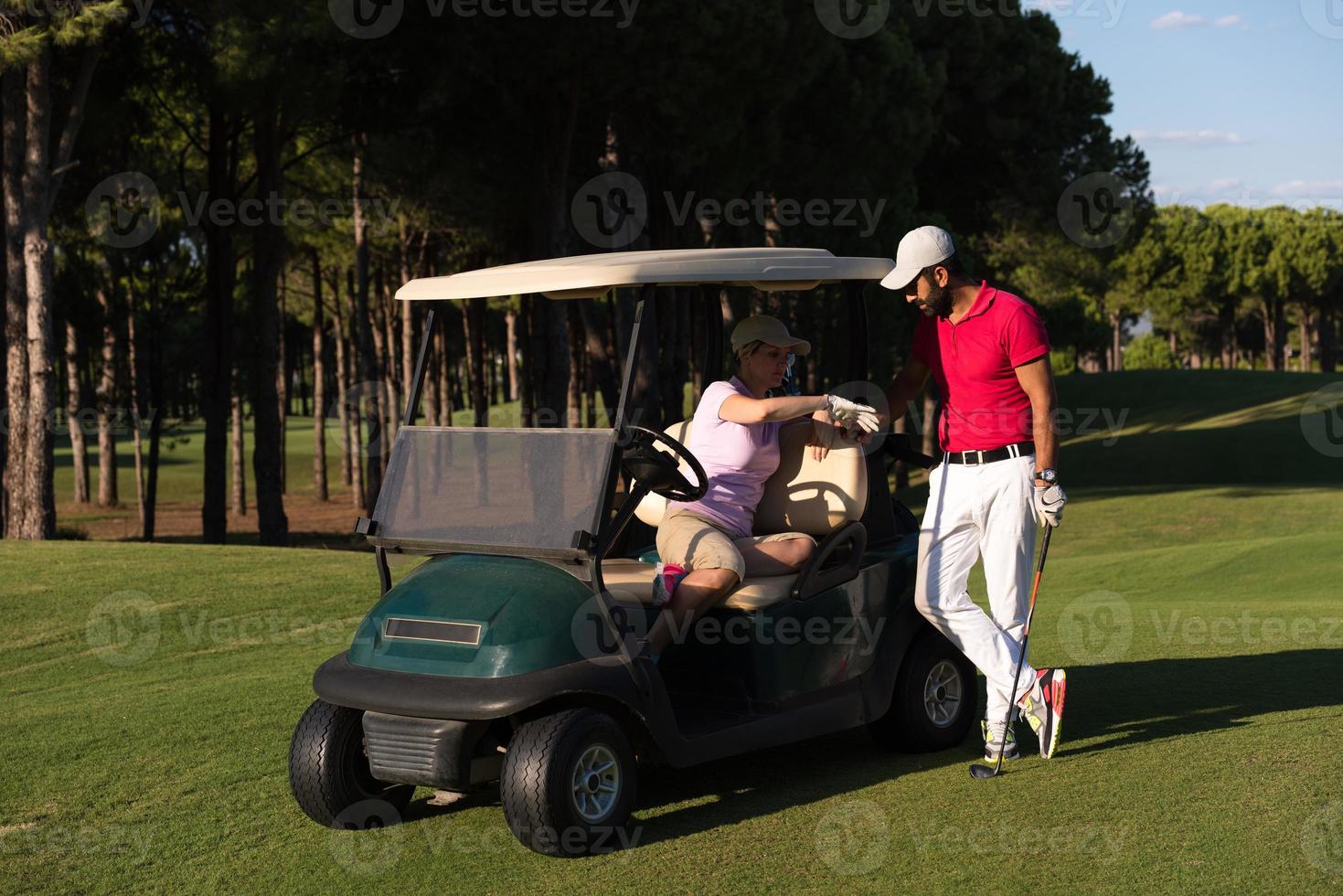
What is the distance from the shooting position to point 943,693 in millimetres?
6465

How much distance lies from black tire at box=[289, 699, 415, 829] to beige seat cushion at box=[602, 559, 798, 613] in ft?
3.47

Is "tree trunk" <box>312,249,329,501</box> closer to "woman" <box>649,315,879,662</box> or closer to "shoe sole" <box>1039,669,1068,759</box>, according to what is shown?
"woman" <box>649,315,879,662</box>

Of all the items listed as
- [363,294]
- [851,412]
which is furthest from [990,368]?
[363,294]

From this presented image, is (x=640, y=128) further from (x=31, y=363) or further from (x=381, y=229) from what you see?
(x=31, y=363)

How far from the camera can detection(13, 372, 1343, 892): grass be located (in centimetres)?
467

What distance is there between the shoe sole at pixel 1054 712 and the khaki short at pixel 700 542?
3.72ft

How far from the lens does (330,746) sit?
5.28 m

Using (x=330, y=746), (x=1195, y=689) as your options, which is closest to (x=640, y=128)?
(x=1195, y=689)

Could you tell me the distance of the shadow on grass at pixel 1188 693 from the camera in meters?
6.49

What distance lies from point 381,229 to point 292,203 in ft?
8.67

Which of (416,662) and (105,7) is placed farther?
(105,7)

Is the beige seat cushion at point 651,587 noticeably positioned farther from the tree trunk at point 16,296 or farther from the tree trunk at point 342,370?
the tree trunk at point 342,370

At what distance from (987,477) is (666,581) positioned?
1.44m

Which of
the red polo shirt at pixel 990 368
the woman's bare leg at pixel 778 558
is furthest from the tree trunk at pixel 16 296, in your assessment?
the red polo shirt at pixel 990 368
